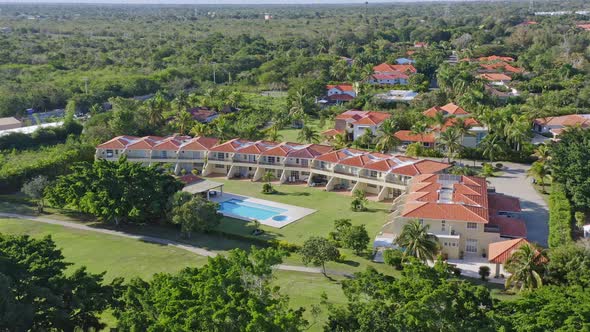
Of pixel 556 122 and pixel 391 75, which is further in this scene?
pixel 391 75

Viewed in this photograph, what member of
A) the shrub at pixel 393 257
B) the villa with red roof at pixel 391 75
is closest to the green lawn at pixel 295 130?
the villa with red roof at pixel 391 75

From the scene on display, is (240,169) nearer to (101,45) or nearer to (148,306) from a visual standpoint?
(148,306)

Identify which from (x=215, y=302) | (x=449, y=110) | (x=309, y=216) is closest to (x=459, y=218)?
(x=309, y=216)

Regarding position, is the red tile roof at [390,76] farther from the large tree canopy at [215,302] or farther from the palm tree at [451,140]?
the large tree canopy at [215,302]

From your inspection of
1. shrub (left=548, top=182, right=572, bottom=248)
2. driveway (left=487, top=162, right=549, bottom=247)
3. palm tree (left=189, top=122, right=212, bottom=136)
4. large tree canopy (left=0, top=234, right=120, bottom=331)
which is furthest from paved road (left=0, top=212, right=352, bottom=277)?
palm tree (left=189, top=122, right=212, bottom=136)

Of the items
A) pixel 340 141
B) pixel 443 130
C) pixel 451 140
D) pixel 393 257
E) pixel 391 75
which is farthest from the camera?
pixel 391 75

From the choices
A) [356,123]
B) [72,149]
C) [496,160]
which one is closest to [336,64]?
[356,123]

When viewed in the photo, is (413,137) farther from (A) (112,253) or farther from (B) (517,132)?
(A) (112,253)
